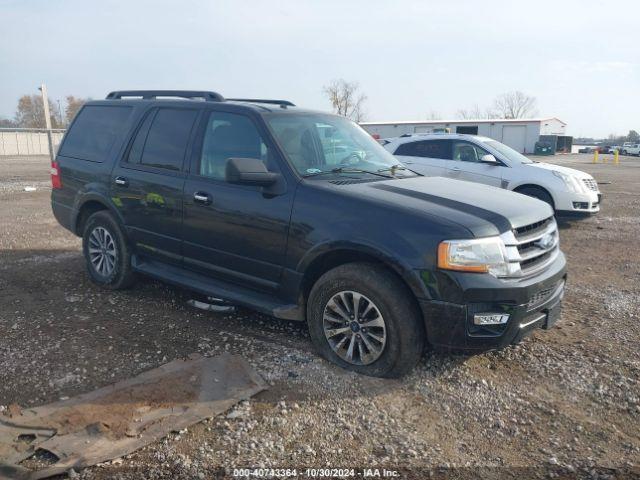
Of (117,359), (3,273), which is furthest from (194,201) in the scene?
(3,273)

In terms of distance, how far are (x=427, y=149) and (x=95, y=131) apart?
265 inches

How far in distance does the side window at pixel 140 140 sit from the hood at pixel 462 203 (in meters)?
2.25

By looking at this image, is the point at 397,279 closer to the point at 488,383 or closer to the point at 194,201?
the point at 488,383

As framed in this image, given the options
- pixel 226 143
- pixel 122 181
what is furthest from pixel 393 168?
pixel 122 181

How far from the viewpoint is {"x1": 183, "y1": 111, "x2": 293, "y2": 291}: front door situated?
4.14 meters

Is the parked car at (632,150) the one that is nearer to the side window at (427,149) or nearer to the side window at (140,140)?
the side window at (427,149)

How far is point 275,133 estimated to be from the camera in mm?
4344

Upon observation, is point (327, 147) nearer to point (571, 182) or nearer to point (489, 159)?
point (489, 159)

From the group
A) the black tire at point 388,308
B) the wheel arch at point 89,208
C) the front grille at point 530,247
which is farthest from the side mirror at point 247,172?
the wheel arch at point 89,208

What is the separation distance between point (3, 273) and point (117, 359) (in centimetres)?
316

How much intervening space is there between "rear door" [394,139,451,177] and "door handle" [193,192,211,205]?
6459 mm

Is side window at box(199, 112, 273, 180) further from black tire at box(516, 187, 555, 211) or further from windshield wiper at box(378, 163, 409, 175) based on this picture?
black tire at box(516, 187, 555, 211)

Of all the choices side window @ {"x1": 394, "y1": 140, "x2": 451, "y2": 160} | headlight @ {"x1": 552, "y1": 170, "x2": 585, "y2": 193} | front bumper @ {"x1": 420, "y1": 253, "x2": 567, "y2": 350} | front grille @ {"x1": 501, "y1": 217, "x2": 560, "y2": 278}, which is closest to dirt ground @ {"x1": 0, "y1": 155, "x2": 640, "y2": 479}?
front bumper @ {"x1": 420, "y1": 253, "x2": 567, "y2": 350}

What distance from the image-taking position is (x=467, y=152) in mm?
10250
